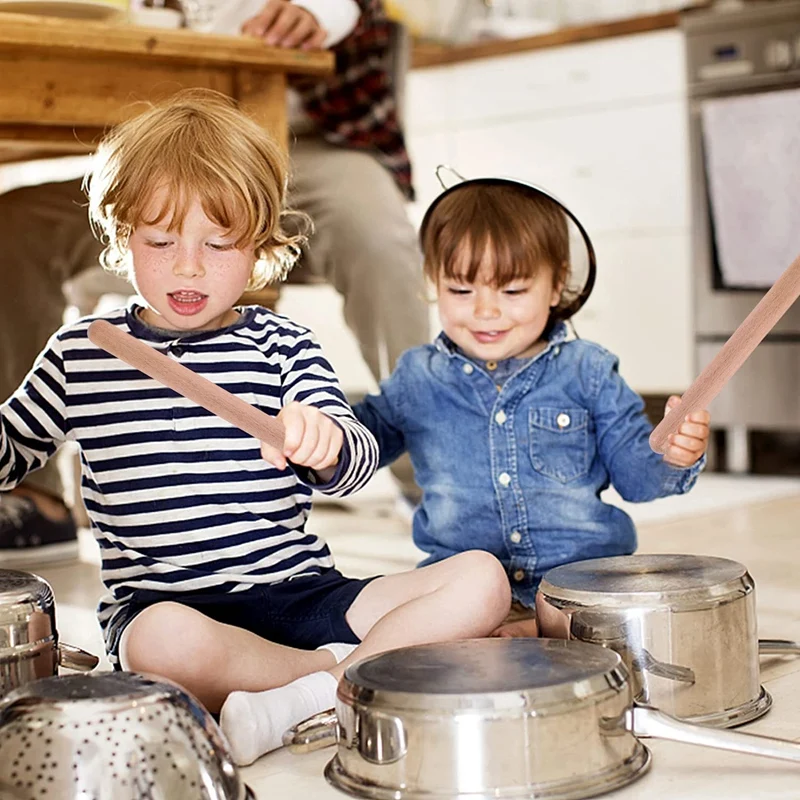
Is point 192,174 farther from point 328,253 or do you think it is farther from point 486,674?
point 328,253

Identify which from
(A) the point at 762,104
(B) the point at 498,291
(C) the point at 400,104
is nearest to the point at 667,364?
(A) the point at 762,104

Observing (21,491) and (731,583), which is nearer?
(731,583)

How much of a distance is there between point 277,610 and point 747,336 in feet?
1.62

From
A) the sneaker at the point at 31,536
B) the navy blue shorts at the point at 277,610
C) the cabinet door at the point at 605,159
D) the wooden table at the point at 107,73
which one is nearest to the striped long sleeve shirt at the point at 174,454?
the navy blue shorts at the point at 277,610

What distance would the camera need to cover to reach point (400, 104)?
2.17m

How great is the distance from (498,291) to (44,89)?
0.55 metres

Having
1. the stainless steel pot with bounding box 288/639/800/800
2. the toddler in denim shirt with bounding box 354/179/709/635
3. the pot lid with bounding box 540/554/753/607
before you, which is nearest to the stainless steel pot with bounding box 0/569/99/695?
the stainless steel pot with bounding box 288/639/800/800

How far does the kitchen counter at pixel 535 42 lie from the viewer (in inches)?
124

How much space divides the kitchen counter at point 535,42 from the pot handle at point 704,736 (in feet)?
8.02

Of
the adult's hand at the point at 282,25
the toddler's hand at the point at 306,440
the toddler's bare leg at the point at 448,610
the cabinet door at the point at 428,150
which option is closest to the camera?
the toddler's hand at the point at 306,440

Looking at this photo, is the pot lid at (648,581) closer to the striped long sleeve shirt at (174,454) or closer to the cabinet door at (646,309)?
the striped long sleeve shirt at (174,454)

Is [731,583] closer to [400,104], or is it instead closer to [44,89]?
[44,89]

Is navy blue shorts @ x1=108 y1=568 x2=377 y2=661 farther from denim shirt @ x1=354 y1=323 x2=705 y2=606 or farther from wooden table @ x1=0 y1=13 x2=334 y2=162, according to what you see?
wooden table @ x1=0 y1=13 x2=334 y2=162

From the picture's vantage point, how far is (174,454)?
4.07ft
